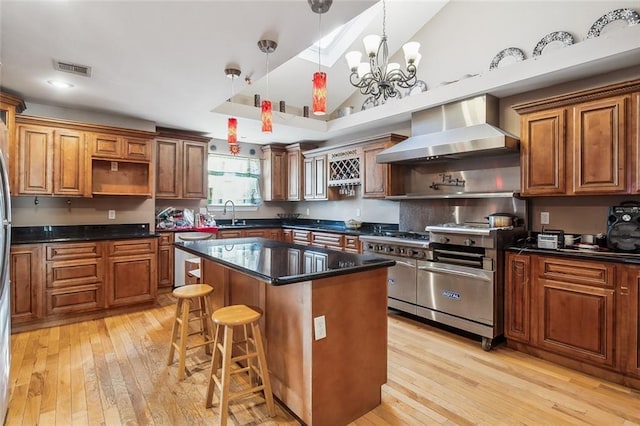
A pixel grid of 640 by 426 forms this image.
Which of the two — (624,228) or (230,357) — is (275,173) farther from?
(624,228)

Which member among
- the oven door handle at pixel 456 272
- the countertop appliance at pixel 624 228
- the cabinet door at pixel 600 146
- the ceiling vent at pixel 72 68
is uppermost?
the ceiling vent at pixel 72 68

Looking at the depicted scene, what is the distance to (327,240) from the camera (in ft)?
16.7

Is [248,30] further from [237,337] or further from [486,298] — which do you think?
[486,298]

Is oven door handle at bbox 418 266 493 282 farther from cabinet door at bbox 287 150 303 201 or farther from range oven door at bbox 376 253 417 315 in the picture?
cabinet door at bbox 287 150 303 201

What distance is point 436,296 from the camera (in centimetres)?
346

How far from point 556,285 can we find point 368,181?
260 cm

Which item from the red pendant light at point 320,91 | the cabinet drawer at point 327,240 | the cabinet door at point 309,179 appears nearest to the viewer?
the red pendant light at point 320,91

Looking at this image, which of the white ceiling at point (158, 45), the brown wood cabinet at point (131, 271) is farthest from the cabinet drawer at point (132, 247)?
the white ceiling at point (158, 45)

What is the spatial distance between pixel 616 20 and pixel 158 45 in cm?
375

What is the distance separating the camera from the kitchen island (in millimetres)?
1841

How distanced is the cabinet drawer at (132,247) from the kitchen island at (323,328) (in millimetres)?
2230

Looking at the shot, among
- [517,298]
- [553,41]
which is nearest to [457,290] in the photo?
[517,298]

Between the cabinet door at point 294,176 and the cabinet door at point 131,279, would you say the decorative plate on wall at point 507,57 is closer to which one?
the cabinet door at point 294,176

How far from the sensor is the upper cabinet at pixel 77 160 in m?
3.69
